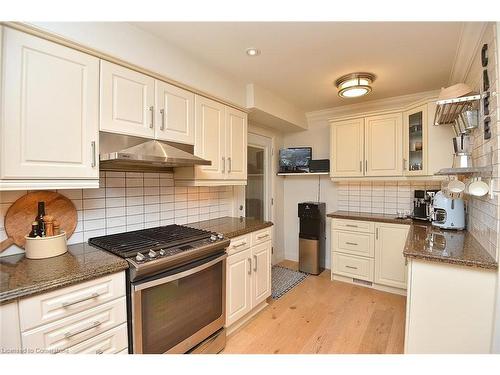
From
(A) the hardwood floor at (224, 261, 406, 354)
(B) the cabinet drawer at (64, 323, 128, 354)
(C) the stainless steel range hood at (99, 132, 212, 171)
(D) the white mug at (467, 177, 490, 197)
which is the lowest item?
(A) the hardwood floor at (224, 261, 406, 354)

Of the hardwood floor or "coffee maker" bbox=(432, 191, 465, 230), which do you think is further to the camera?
"coffee maker" bbox=(432, 191, 465, 230)

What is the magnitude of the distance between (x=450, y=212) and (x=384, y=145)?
3.37ft

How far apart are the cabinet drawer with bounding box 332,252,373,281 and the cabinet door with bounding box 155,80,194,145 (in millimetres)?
2335

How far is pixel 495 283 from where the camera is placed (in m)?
1.29

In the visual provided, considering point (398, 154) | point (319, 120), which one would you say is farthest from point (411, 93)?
point (319, 120)

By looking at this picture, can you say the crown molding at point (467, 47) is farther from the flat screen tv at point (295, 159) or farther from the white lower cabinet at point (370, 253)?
the flat screen tv at point (295, 159)

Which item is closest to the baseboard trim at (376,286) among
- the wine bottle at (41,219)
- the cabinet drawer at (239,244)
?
the cabinet drawer at (239,244)

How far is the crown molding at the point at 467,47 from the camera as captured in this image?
4.99 ft

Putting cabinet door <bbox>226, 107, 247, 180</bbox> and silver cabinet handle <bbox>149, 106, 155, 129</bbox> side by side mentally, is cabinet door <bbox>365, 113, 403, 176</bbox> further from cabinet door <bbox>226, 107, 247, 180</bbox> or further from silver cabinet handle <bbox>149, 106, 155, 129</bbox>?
silver cabinet handle <bbox>149, 106, 155, 129</bbox>

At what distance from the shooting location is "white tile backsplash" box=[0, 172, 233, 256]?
64.2 inches

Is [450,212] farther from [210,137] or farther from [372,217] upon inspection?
[210,137]

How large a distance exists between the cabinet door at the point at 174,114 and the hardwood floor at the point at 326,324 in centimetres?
169

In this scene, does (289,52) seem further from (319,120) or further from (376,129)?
(319,120)

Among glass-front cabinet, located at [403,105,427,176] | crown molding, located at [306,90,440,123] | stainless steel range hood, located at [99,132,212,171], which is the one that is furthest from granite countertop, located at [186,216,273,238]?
crown molding, located at [306,90,440,123]
